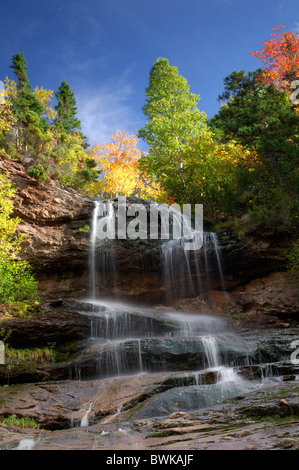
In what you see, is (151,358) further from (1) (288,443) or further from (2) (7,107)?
(2) (7,107)

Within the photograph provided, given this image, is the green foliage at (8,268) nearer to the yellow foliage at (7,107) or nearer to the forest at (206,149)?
the forest at (206,149)

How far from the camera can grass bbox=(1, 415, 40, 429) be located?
6.04 metres

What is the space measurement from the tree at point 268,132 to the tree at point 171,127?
10.1 feet

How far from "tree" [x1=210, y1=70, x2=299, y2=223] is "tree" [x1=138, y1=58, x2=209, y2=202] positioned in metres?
3.07

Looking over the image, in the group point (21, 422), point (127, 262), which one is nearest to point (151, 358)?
point (21, 422)

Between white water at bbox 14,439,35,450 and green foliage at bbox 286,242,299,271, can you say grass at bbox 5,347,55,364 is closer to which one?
white water at bbox 14,439,35,450

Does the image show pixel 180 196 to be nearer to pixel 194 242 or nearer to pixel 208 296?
pixel 194 242

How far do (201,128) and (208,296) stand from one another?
484 inches

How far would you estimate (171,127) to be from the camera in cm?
1969

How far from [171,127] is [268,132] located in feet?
24.7

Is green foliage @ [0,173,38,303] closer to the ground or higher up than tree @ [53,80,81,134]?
closer to the ground

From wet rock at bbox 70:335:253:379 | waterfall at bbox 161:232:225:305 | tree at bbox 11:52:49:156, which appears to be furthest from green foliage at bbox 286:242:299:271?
tree at bbox 11:52:49:156

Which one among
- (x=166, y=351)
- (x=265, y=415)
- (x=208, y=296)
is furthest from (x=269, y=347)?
(x=208, y=296)

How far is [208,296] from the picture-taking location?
1592 centimetres
